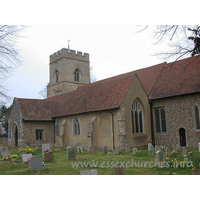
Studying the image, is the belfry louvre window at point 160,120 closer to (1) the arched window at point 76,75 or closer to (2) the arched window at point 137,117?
(2) the arched window at point 137,117

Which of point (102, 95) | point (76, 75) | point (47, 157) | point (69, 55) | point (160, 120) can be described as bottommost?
point (47, 157)

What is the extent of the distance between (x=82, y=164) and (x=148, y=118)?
10.3 meters

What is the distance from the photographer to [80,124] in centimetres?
2034

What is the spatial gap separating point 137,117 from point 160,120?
2373 millimetres

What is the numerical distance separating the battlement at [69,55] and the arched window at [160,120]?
999 inches

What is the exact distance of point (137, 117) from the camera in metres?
18.4

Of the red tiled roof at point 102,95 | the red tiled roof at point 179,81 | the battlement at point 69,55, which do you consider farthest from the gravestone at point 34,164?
the battlement at point 69,55

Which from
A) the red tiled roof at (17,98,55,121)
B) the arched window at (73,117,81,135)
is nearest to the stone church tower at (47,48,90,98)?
the red tiled roof at (17,98,55,121)

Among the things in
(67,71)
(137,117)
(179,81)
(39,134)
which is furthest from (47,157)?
(67,71)

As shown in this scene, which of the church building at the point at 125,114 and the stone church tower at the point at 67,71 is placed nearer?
the church building at the point at 125,114

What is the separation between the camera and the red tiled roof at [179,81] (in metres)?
17.5

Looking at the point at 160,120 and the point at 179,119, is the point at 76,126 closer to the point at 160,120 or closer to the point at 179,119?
the point at 160,120

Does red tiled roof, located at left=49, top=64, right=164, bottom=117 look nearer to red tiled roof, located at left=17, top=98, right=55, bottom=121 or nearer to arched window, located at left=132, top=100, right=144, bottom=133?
red tiled roof, located at left=17, top=98, right=55, bottom=121

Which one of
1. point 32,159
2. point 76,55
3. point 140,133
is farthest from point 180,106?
point 76,55
